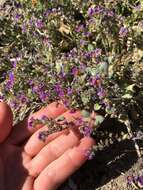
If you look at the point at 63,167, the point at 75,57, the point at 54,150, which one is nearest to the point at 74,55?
the point at 75,57

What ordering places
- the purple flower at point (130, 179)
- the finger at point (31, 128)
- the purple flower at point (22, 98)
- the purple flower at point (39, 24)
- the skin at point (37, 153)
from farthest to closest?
the purple flower at point (39, 24)
the purple flower at point (22, 98)
the finger at point (31, 128)
the skin at point (37, 153)
the purple flower at point (130, 179)

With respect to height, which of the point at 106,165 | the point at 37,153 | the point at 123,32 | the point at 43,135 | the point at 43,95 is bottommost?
the point at 106,165

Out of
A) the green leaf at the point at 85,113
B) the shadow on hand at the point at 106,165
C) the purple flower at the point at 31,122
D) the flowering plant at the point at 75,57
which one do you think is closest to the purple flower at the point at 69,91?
the flowering plant at the point at 75,57

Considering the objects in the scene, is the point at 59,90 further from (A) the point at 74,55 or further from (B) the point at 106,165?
(B) the point at 106,165

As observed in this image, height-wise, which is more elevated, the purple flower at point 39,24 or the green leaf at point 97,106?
the purple flower at point 39,24

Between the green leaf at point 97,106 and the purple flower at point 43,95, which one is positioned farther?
the purple flower at point 43,95

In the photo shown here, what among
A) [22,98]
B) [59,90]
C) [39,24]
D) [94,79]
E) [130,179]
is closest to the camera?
[130,179]

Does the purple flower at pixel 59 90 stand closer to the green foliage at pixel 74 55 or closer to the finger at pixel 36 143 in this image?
the green foliage at pixel 74 55
